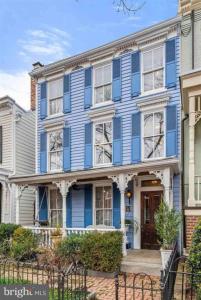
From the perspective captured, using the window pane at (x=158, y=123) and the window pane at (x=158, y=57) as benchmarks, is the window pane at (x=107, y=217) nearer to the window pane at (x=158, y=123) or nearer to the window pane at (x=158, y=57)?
the window pane at (x=158, y=123)

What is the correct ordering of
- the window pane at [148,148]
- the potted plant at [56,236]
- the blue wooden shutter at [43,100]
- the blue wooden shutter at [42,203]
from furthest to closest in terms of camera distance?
1. the blue wooden shutter at [43,100]
2. the blue wooden shutter at [42,203]
3. the window pane at [148,148]
4. the potted plant at [56,236]

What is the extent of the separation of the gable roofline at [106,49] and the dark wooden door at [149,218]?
6151 millimetres

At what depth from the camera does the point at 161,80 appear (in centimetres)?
1396

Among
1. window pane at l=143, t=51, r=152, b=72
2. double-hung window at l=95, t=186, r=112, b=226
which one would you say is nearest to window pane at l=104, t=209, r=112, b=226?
double-hung window at l=95, t=186, r=112, b=226

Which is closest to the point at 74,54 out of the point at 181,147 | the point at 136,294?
the point at 181,147

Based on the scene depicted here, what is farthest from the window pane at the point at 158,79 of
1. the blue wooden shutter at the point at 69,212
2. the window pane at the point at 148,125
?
the blue wooden shutter at the point at 69,212

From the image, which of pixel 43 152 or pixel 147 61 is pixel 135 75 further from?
pixel 43 152

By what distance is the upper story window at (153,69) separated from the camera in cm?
1398

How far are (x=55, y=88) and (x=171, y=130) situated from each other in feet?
21.4

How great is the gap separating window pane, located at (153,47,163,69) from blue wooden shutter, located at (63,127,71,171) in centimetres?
490

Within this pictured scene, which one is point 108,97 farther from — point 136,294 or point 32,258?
point 136,294

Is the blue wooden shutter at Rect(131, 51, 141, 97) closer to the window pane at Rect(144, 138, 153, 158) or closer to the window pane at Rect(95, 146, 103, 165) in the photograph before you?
the window pane at Rect(144, 138, 153, 158)

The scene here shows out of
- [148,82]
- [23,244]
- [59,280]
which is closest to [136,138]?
[148,82]

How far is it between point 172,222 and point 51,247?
472 cm
